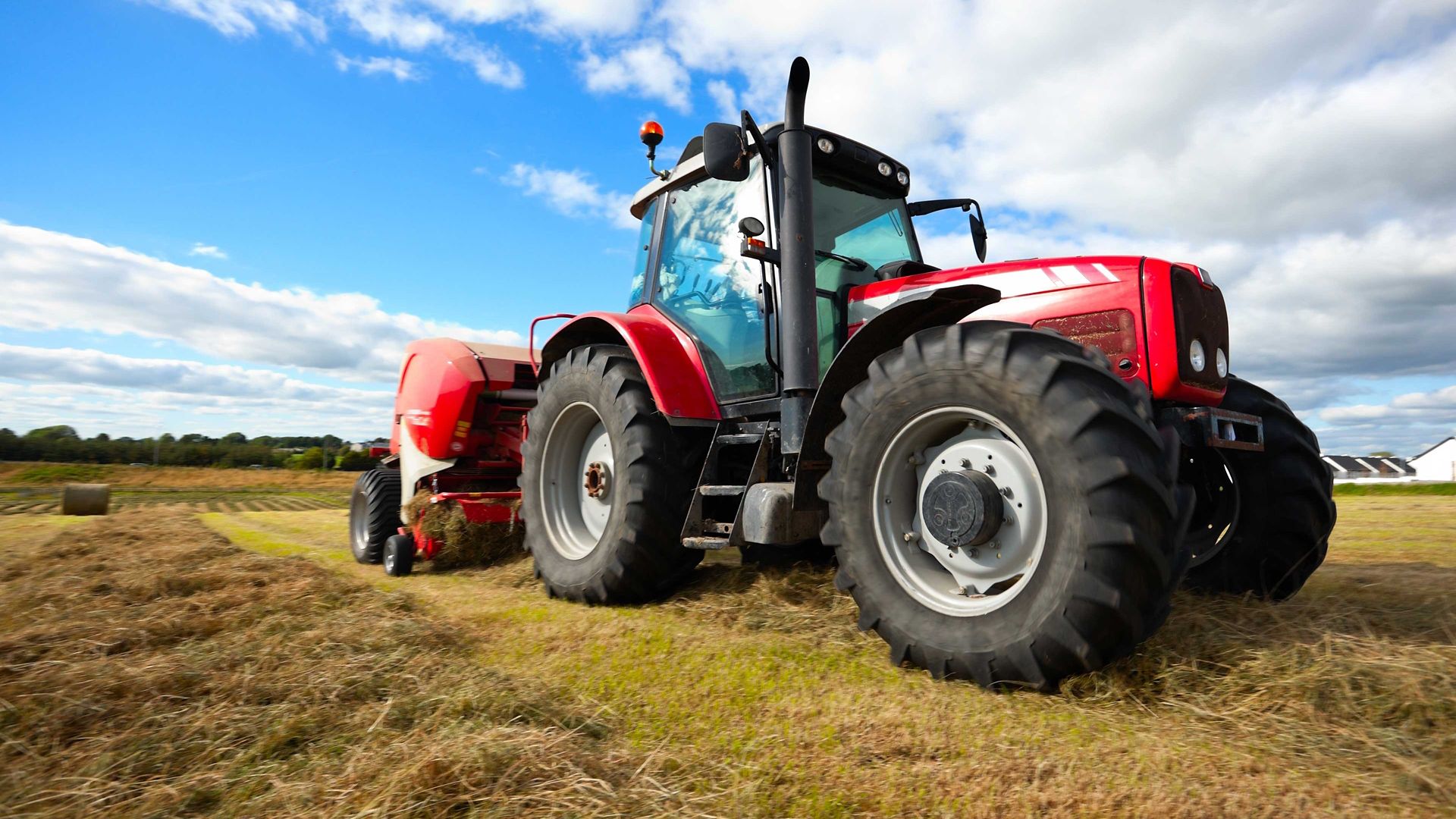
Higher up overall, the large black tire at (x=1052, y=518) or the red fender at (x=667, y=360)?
the red fender at (x=667, y=360)

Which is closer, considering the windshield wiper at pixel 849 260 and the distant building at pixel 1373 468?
the windshield wiper at pixel 849 260

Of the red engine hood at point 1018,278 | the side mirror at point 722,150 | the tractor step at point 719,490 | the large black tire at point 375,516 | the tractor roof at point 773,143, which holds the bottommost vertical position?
the large black tire at point 375,516

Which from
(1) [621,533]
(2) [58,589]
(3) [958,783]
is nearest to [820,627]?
(1) [621,533]

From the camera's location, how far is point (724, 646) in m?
2.75

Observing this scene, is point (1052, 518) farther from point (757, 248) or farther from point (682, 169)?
point (682, 169)

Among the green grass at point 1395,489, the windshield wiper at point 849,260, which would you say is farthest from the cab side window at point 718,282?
the green grass at point 1395,489

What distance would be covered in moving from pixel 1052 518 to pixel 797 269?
1.50 m

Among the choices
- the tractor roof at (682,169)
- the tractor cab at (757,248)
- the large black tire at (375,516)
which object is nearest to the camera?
the tractor cab at (757,248)

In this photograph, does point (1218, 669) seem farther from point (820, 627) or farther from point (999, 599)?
point (820, 627)

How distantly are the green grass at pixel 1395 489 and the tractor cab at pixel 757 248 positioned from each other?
1470 centimetres

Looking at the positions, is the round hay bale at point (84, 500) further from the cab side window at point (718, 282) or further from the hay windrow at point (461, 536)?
the cab side window at point (718, 282)

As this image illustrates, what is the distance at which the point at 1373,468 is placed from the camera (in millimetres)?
24219

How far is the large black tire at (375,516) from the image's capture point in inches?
243

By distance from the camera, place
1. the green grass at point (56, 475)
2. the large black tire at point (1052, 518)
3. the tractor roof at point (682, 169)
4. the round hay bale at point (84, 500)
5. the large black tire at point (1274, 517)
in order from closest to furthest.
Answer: the large black tire at point (1052, 518)
the large black tire at point (1274, 517)
the tractor roof at point (682, 169)
the round hay bale at point (84, 500)
the green grass at point (56, 475)
